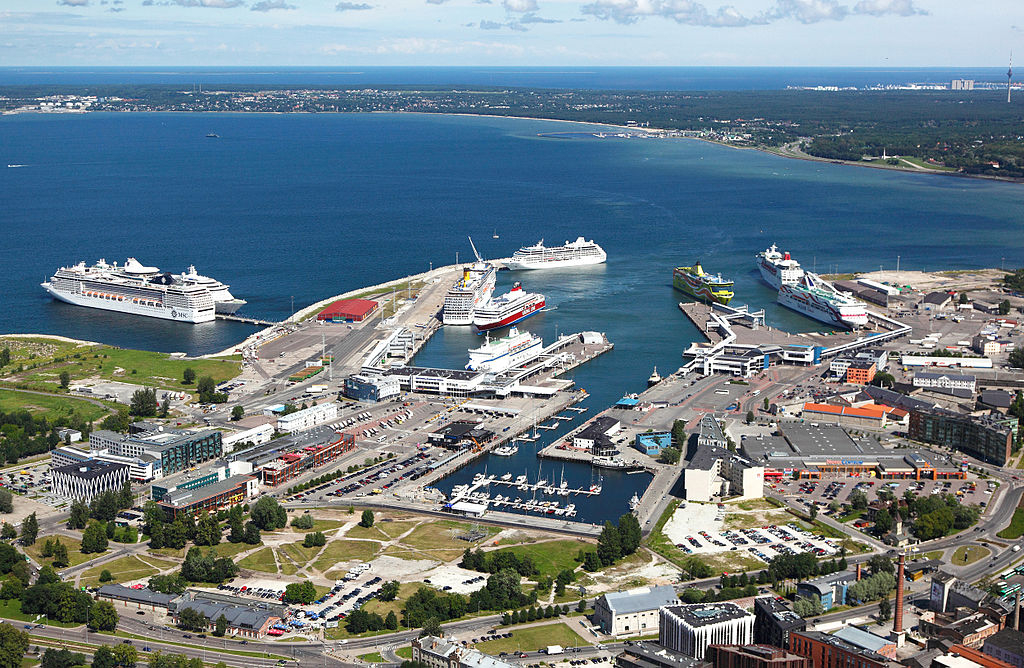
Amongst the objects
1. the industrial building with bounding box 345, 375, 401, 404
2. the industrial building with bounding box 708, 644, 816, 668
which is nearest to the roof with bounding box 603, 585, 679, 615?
the industrial building with bounding box 708, 644, 816, 668

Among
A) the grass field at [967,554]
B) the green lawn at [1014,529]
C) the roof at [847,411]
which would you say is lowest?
the grass field at [967,554]

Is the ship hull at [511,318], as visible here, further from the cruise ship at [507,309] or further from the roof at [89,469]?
the roof at [89,469]

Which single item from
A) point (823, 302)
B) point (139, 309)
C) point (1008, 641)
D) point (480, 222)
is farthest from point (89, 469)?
point (480, 222)

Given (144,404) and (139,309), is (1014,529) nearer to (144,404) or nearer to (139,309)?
(144,404)

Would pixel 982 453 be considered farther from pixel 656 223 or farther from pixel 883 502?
pixel 656 223

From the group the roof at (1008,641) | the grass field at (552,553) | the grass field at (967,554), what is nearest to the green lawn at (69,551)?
the grass field at (552,553)
